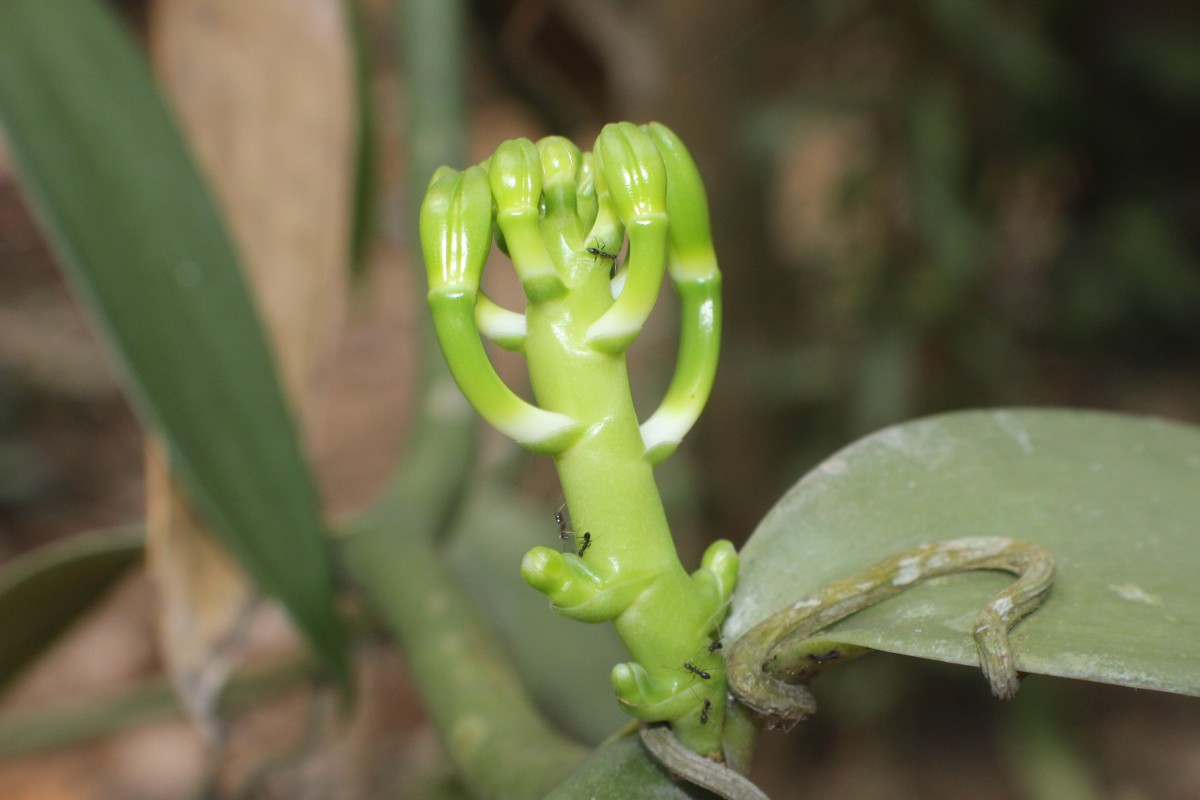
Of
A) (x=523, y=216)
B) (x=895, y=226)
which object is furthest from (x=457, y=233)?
(x=895, y=226)

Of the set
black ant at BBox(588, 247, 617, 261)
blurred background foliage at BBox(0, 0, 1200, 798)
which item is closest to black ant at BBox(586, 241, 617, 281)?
black ant at BBox(588, 247, 617, 261)

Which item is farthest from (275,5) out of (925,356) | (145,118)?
(925,356)

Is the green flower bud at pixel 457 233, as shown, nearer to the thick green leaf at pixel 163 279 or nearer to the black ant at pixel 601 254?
the black ant at pixel 601 254

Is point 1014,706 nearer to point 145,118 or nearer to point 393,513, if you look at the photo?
point 393,513

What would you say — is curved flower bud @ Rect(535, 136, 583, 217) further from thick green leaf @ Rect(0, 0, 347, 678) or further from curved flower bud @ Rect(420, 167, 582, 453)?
thick green leaf @ Rect(0, 0, 347, 678)

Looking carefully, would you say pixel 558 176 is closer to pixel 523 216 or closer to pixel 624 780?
pixel 523 216

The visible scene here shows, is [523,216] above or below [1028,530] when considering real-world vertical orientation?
above
